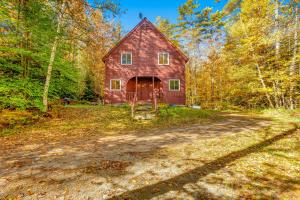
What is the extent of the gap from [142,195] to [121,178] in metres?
0.79

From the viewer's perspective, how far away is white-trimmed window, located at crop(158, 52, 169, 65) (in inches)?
789

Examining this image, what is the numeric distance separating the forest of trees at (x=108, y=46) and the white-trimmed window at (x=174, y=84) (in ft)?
17.8

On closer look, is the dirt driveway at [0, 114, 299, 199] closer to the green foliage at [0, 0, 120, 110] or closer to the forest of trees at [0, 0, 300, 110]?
the green foliage at [0, 0, 120, 110]

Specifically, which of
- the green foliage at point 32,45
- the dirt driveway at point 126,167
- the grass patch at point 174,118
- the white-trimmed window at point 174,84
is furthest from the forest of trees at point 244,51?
the green foliage at point 32,45

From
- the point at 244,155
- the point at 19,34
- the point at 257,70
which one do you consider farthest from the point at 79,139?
the point at 257,70

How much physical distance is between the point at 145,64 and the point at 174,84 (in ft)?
12.9

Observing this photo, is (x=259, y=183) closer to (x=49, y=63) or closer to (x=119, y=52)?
(x=49, y=63)

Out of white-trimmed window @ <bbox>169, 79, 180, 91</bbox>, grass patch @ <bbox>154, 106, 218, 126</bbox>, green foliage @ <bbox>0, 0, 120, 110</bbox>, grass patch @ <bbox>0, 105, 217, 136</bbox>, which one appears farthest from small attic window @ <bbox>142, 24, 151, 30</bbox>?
grass patch @ <bbox>0, 105, 217, 136</bbox>

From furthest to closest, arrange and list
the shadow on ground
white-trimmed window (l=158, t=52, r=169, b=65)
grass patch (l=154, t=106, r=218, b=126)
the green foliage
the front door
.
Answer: the front door, white-trimmed window (l=158, t=52, r=169, b=65), grass patch (l=154, t=106, r=218, b=126), the green foliage, the shadow on ground

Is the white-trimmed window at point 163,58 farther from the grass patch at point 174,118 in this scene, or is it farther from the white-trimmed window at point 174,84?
the grass patch at point 174,118

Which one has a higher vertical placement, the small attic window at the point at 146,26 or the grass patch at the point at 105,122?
the small attic window at the point at 146,26

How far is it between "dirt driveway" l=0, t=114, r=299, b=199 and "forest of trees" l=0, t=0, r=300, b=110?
445 cm

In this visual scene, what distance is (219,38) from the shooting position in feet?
92.6

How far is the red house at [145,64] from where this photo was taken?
64.4 feet
